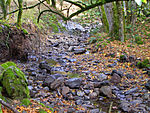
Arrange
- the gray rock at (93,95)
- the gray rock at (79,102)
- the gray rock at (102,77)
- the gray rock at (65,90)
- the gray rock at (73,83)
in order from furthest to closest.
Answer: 1. the gray rock at (102,77)
2. the gray rock at (73,83)
3. the gray rock at (65,90)
4. the gray rock at (93,95)
5. the gray rock at (79,102)

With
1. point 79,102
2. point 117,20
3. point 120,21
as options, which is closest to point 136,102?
point 79,102

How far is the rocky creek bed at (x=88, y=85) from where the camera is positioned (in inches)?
162

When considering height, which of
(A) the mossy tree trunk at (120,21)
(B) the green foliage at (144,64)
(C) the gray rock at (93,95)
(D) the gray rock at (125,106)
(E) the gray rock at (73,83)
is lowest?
(D) the gray rock at (125,106)

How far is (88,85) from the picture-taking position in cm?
528

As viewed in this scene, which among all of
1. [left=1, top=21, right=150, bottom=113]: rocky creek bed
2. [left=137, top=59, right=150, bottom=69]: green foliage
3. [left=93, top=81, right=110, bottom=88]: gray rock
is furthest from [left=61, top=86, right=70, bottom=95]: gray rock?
[left=137, top=59, right=150, bottom=69]: green foliage

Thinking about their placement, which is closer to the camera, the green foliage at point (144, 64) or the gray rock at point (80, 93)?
the gray rock at point (80, 93)

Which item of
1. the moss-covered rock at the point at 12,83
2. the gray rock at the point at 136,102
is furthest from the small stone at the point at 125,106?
the moss-covered rock at the point at 12,83

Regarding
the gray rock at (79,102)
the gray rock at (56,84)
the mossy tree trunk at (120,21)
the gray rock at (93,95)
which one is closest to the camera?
the gray rock at (79,102)

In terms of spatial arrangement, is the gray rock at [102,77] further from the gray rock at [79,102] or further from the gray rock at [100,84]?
the gray rock at [79,102]

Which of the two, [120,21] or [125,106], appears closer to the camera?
[125,106]

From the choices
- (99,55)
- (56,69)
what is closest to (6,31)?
(56,69)

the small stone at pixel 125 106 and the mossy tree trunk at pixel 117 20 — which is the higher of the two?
the mossy tree trunk at pixel 117 20

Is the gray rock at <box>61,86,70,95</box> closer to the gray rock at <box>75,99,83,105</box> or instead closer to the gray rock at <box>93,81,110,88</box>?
the gray rock at <box>75,99,83,105</box>

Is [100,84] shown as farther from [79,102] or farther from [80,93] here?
[79,102]
